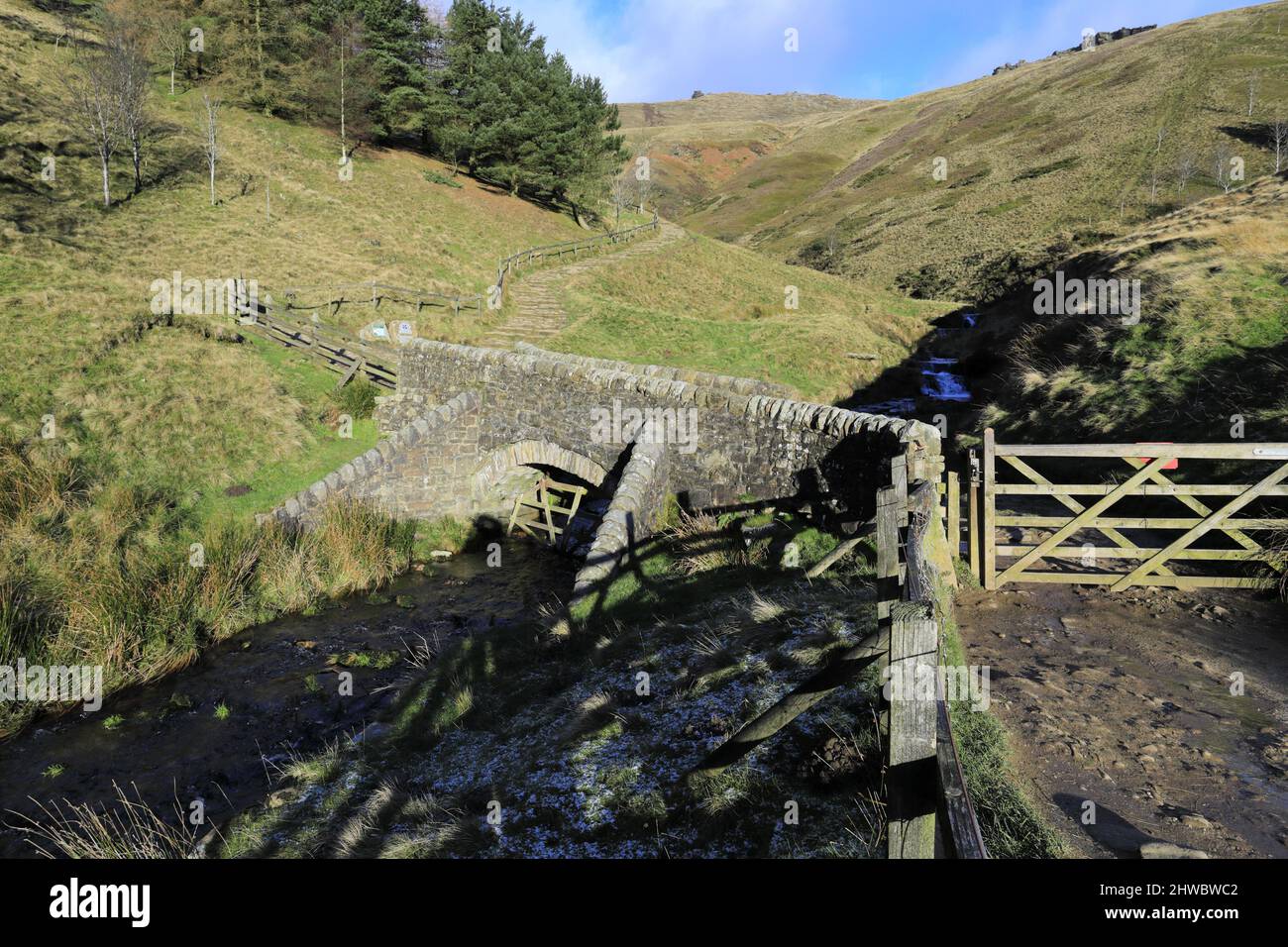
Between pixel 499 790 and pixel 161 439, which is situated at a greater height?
pixel 161 439

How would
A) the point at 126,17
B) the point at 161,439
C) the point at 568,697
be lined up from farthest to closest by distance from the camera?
the point at 126,17
the point at 161,439
the point at 568,697

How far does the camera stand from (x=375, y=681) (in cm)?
1053

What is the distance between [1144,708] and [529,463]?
42.6ft

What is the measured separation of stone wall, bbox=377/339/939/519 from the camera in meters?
9.75

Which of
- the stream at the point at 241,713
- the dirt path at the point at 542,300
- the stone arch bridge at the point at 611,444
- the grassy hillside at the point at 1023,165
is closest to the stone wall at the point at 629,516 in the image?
the stone arch bridge at the point at 611,444

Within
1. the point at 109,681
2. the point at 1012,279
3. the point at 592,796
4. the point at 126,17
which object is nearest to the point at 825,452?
the point at 592,796

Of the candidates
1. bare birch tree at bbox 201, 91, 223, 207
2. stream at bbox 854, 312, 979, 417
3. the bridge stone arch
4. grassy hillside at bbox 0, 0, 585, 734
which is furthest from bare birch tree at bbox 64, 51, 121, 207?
stream at bbox 854, 312, 979, 417

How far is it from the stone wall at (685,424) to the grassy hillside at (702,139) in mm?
80362

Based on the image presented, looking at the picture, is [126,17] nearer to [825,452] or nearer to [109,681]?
[109,681]

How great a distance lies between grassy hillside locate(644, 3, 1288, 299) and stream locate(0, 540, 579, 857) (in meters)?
40.2

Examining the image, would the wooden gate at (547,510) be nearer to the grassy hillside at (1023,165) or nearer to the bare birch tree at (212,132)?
the bare birch tree at (212,132)

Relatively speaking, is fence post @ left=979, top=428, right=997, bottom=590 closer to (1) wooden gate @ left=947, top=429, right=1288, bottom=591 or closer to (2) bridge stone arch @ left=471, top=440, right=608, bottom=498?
(1) wooden gate @ left=947, top=429, right=1288, bottom=591

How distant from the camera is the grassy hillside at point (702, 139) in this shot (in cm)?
10578
